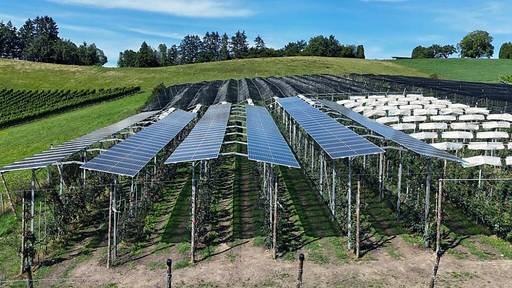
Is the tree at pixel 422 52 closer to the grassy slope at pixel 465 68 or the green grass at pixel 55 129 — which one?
the grassy slope at pixel 465 68

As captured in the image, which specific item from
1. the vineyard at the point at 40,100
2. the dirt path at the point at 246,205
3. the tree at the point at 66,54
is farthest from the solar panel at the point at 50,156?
the tree at the point at 66,54

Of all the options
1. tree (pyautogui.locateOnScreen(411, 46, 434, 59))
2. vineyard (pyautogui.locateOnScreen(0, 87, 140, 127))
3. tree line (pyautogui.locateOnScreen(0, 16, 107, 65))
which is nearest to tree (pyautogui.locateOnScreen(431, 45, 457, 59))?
tree (pyautogui.locateOnScreen(411, 46, 434, 59))

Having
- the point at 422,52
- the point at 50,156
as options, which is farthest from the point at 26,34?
the point at 50,156

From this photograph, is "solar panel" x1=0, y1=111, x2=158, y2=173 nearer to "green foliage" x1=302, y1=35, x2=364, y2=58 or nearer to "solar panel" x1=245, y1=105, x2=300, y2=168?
"solar panel" x1=245, y1=105, x2=300, y2=168

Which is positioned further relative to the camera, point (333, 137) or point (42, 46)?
point (42, 46)

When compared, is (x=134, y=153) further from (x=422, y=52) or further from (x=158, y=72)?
(x=422, y=52)

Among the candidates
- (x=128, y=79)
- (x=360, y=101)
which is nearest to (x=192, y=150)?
(x=360, y=101)
